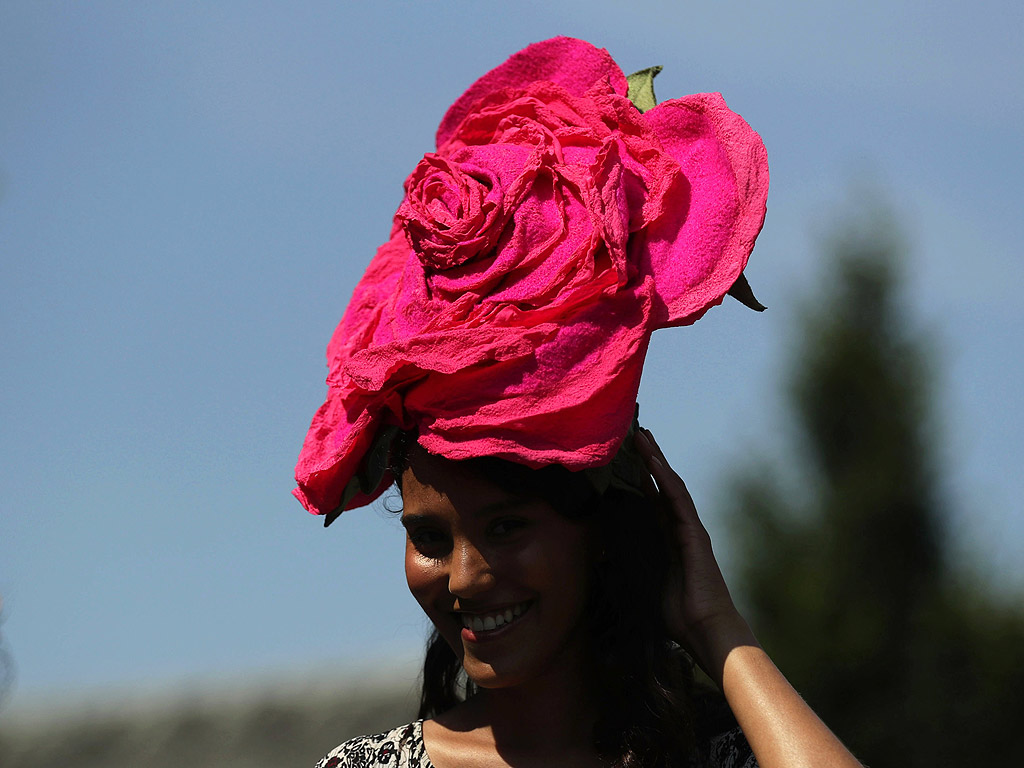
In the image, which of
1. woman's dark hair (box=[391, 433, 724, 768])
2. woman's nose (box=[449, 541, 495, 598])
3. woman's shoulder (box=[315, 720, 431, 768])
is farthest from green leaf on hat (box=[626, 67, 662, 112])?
woman's shoulder (box=[315, 720, 431, 768])

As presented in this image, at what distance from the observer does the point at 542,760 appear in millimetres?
2777

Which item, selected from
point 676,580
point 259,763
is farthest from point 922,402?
point 676,580

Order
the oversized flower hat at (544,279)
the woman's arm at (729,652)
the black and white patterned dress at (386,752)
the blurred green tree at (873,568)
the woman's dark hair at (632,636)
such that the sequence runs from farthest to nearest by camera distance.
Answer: the blurred green tree at (873,568), the black and white patterned dress at (386,752), the woman's dark hair at (632,636), the oversized flower hat at (544,279), the woman's arm at (729,652)

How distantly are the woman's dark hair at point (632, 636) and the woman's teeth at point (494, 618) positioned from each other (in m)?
0.22

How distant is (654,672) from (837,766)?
551 mm

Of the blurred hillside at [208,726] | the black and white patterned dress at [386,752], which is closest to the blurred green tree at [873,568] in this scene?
the blurred hillside at [208,726]

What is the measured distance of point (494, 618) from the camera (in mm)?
2627

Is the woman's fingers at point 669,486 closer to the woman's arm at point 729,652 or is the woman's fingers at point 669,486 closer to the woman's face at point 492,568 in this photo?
the woman's arm at point 729,652

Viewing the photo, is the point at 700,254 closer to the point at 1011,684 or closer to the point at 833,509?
the point at 1011,684

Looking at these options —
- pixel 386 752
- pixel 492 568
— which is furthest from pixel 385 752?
pixel 492 568

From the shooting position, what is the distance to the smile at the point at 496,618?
8.62ft

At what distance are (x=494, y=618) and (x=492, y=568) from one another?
119 millimetres

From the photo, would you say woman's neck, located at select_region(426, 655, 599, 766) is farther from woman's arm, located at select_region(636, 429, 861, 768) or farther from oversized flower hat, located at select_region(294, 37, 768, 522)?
oversized flower hat, located at select_region(294, 37, 768, 522)

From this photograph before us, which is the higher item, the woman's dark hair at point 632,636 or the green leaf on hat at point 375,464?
the green leaf on hat at point 375,464
